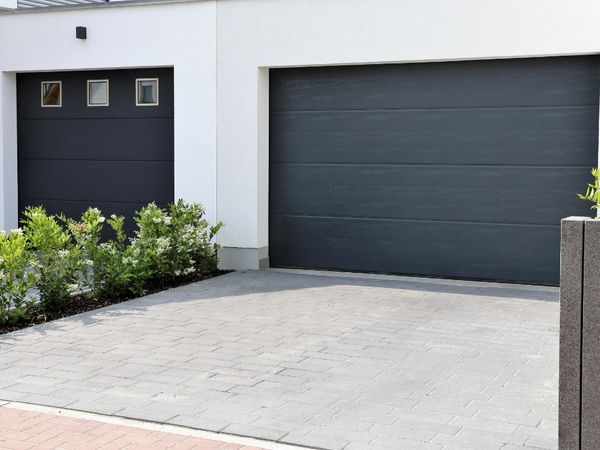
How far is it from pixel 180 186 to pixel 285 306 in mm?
3302

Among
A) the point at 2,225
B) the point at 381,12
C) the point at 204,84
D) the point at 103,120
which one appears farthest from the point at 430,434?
the point at 2,225

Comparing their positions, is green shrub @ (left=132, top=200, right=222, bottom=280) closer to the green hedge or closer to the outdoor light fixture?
the green hedge

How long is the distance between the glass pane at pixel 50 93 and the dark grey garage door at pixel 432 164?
3288 mm

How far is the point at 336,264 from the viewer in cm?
1072

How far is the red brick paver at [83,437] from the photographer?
4.52m

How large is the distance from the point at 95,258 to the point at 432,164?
396 cm

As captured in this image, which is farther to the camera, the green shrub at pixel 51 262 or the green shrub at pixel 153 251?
the green shrub at pixel 153 251

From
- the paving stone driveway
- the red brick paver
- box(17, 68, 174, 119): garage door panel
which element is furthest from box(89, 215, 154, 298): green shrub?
the red brick paver

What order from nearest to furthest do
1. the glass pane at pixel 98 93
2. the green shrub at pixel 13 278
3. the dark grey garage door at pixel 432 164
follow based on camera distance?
1. the green shrub at pixel 13 278
2. the dark grey garage door at pixel 432 164
3. the glass pane at pixel 98 93

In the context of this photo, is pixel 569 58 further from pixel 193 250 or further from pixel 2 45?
pixel 2 45

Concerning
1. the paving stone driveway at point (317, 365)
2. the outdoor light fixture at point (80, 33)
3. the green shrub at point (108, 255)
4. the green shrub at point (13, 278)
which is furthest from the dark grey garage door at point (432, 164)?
the green shrub at point (13, 278)

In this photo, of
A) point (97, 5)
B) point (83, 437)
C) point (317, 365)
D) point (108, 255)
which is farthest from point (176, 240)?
point (83, 437)

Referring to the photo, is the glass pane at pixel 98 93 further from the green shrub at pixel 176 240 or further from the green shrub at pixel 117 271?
the green shrub at pixel 117 271

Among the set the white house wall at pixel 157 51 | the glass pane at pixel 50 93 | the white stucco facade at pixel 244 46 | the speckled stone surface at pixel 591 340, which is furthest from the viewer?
the glass pane at pixel 50 93
